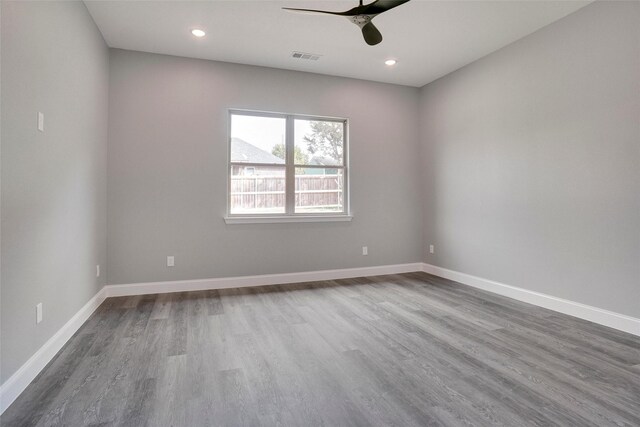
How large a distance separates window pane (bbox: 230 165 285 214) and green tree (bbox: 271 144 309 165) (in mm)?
191

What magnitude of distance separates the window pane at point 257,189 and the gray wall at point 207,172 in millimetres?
185

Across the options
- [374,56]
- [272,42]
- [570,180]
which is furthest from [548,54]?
[272,42]

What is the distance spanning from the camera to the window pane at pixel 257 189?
4.30m

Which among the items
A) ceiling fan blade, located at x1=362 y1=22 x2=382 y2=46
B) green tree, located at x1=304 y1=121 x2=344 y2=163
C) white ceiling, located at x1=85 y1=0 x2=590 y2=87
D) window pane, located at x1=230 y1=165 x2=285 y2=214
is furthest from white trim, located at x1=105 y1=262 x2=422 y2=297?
ceiling fan blade, located at x1=362 y1=22 x2=382 y2=46

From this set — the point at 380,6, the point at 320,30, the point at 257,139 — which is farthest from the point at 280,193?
the point at 380,6

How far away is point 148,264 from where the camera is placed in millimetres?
3891

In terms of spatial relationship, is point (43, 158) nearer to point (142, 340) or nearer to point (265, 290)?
point (142, 340)

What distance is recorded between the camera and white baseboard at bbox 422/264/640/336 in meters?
2.77

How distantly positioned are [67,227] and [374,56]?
3.62m

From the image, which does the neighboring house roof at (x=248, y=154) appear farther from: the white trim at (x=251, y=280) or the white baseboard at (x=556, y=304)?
the white baseboard at (x=556, y=304)

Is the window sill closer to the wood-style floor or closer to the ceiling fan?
the wood-style floor

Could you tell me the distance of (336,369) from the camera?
2135 millimetres

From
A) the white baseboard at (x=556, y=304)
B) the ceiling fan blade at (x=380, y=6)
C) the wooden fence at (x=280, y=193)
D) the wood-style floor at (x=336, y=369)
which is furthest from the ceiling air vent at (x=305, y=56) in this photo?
the white baseboard at (x=556, y=304)

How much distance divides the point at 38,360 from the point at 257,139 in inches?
124
